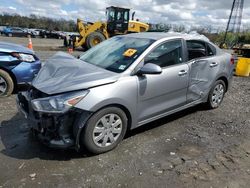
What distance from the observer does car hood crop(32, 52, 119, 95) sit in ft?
11.4

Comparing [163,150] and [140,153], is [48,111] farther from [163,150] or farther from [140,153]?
[163,150]

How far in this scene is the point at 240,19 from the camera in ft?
144

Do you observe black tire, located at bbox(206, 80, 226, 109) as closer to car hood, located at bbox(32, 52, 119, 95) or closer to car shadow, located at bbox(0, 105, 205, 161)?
car shadow, located at bbox(0, 105, 205, 161)

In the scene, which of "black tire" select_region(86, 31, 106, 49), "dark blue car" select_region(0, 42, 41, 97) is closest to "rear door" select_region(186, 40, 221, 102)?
"dark blue car" select_region(0, 42, 41, 97)

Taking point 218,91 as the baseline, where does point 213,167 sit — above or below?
below

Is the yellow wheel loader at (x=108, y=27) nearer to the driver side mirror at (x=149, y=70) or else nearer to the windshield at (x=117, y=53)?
the windshield at (x=117, y=53)

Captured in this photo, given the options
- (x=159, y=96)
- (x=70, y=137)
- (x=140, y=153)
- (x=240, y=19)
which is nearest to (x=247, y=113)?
(x=159, y=96)

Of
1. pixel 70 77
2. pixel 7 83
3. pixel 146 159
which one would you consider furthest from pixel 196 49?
pixel 7 83

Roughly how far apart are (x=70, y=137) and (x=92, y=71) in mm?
992

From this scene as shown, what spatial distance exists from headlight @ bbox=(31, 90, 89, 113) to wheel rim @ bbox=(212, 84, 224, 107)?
3216mm

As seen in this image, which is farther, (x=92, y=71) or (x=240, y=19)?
(x=240, y=19)

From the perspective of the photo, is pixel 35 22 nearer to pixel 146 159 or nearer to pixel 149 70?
pixel 149 70

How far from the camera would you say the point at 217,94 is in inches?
225

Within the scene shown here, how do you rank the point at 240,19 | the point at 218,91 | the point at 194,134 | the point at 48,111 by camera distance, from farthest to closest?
the point at 240,19
the point at 218,91
the point at 194,134
the point at 48,111
